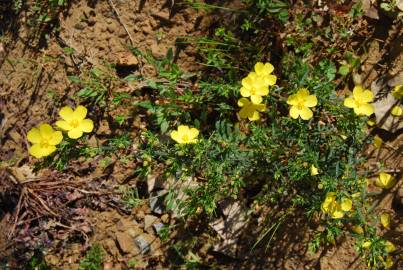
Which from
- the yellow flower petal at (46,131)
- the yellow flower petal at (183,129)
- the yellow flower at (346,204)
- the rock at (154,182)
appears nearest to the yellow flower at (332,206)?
the yellow flower at (346,204)

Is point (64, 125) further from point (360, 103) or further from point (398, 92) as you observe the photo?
point (398, 92)

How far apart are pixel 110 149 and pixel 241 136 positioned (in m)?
1.21

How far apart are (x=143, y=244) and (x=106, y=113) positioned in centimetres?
143

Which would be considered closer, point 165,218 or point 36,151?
point 36,151

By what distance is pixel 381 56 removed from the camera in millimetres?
4762

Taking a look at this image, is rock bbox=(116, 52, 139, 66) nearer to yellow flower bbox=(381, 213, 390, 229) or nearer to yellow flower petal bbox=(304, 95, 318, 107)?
yellow flower petal bbox=(304, 95, 318, 107)

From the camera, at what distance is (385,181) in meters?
4.55

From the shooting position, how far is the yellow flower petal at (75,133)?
12.8ft

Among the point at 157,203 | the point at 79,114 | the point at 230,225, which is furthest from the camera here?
the point at 157,203

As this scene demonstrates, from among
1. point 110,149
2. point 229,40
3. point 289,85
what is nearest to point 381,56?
point 289,85

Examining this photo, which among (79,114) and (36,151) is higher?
(79,114)

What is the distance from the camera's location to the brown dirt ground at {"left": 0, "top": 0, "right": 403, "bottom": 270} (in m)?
4.86

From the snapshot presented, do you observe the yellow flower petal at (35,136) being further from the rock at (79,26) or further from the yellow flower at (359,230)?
the yellow flower at (359,230)

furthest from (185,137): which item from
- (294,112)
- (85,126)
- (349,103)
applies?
(349,103)
